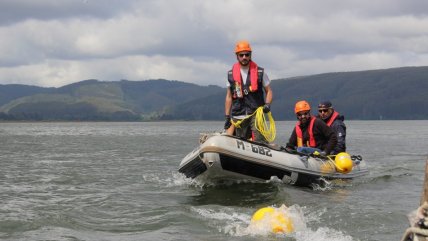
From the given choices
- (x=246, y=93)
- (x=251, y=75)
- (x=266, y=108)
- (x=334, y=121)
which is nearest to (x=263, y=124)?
(x=266, y=108)

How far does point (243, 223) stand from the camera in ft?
31.2

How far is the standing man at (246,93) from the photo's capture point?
13125mm

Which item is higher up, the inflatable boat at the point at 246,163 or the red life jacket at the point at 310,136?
the red life jacket at the point at 310,136

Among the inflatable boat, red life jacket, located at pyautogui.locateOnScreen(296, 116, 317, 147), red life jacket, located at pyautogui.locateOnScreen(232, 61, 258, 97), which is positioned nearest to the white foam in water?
the inflatable boat

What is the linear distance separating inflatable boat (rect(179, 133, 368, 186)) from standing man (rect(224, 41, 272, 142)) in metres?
0.80

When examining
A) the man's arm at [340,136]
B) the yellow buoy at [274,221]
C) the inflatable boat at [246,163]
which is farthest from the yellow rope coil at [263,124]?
the yellow buoy at [274,221]

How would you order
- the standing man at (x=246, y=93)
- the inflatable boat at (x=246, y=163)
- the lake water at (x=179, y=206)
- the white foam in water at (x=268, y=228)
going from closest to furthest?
the white foam in water at (x=268, y=228)
the lake water at (x=179, y=206)
the inflatable boat at (x=246, y=163)
the standing man at (x=246, y=93)

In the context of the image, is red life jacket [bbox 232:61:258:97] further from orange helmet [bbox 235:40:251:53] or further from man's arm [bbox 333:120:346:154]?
man's arm [bbox 333:120:346:154]

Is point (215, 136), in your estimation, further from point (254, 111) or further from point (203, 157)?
point (254, 111)

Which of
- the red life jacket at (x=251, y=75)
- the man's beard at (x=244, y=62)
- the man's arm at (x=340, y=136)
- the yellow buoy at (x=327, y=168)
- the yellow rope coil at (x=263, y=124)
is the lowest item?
the yellow buoy at (x=327, y=168)

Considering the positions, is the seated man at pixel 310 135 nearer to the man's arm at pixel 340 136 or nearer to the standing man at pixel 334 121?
the man's arm at pixel 340 136

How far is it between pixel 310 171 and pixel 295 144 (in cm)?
167

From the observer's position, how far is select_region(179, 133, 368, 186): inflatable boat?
40.8ft

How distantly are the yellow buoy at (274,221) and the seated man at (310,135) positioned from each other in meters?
5.92
